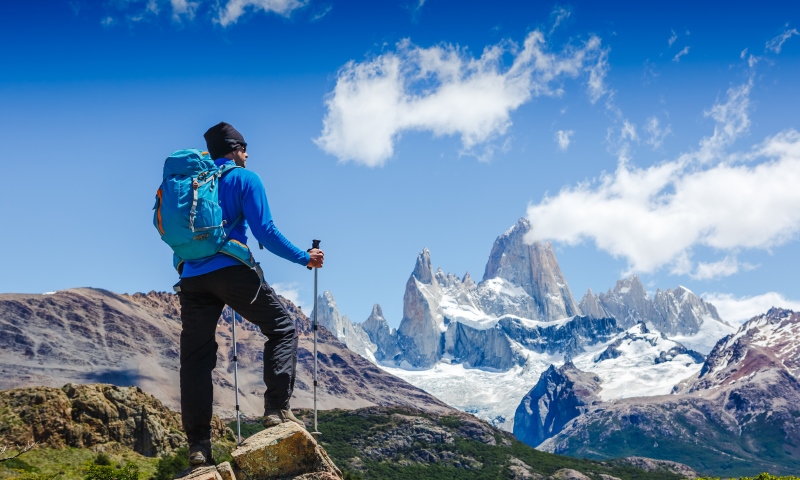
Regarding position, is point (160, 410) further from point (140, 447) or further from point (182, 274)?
point (182, 274)

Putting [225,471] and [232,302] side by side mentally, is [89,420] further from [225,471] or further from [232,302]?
[232,302]

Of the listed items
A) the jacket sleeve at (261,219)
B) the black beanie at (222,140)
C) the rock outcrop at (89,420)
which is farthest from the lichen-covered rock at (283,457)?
the rock outcrop at (89,420)

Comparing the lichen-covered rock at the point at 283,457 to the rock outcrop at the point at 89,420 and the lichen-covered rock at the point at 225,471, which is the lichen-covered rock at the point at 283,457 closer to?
the lichen-covered rock at the point at 225,471

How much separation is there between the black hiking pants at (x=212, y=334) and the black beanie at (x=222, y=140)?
77.8 inches

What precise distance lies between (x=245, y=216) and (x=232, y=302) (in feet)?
4.10

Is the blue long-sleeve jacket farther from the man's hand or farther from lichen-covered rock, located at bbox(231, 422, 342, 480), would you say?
lichen-covered rock, located at bbox(231, 422, 342, 480)

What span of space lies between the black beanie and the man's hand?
6.55 feet

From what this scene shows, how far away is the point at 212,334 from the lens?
38.0ft

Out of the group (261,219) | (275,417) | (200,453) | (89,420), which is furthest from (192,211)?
(89,420)

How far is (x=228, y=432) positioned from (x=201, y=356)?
315 ft

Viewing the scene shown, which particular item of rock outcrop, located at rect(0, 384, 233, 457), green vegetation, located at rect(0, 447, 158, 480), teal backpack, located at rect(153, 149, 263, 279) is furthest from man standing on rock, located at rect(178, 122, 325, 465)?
rock outcrop, located at rect(0, 384, 233, 457)

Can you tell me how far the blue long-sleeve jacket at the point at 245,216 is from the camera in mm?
10969

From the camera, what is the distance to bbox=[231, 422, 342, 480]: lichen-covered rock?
11242 millimetres

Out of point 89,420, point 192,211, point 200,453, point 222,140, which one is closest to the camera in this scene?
point 192,211
